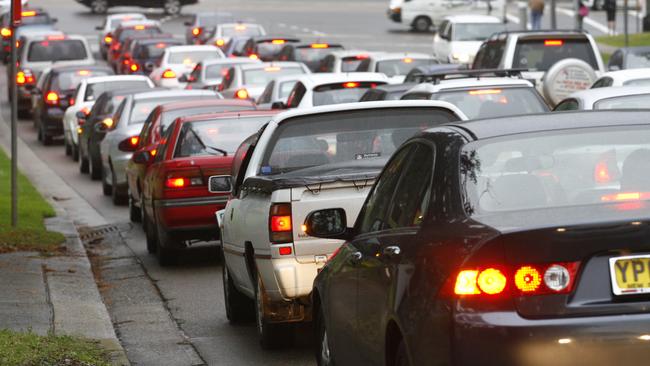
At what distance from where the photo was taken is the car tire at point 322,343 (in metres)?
8.33

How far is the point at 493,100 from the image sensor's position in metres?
18.3

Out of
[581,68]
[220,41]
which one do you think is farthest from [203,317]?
[220,41]

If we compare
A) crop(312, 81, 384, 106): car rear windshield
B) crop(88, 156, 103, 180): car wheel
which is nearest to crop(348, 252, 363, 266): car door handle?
crop(312, 81, 384, 106): car rear windshield

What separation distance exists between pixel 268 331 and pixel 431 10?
5361 centimetres

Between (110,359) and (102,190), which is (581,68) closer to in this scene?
(102,190)

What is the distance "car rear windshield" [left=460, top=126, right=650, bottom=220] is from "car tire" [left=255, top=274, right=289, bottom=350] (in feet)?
14.2

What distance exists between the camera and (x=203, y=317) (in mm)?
12875

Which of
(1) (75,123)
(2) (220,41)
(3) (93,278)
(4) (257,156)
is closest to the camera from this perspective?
(4) (257,156)

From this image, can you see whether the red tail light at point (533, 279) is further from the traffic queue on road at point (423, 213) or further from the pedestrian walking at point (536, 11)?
the pedestrian walking at point (536, 11)

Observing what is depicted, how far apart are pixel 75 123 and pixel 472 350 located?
26.2 meters

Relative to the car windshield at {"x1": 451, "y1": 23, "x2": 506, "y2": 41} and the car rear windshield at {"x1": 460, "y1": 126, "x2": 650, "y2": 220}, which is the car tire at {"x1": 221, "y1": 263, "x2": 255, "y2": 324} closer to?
the car rear windshield at {"x1": 460, "y1": 126, "x2": 650, "y2": 220}

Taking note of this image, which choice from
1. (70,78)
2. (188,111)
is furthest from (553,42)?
(70,78)

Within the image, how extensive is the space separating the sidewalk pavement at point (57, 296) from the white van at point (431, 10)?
1725 inches

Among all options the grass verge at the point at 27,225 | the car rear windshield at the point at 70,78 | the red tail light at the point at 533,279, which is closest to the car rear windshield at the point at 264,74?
the car rear windshield at the point at 70,78
